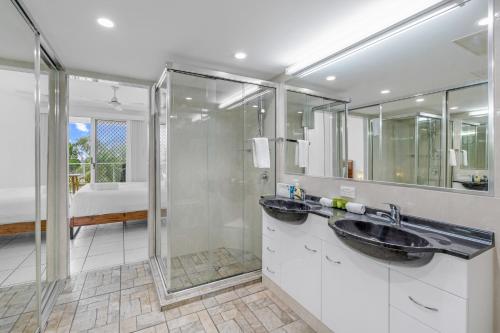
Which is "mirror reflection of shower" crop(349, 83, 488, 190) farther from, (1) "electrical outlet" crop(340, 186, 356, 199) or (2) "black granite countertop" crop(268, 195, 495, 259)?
(2) "black granite countertop" crop(268, 195, 495, 259)

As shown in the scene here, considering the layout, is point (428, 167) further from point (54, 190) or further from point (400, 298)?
point (54, 190)

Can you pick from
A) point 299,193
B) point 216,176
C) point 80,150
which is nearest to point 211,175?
point 216,176

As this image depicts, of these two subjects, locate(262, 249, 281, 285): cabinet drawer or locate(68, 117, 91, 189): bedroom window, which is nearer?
locate(262, 249, 281, 285): cabinet drawer

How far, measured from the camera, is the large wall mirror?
137cm

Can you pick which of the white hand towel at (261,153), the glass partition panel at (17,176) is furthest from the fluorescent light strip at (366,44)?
the glass partition panel at (17,176)

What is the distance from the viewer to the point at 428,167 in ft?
5.13

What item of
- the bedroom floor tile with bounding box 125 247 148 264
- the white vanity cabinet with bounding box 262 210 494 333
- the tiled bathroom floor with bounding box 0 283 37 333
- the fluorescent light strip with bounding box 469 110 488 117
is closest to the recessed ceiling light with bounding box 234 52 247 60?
the white vanity cabinet with bounding box 262 210 494 333

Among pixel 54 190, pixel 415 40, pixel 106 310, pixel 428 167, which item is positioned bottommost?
pixel 106 310

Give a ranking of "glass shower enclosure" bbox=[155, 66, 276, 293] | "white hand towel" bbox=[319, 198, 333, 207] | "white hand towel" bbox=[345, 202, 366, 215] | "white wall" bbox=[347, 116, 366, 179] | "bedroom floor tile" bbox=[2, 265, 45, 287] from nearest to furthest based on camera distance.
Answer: "bedroom floor tile" bbox=[2, 265, 45, 287] → "white hand towel" bbox=[345, 202, 366, 215] → "white wall" bbox=[347, 116, 366, 179] → "white hand towel" bbox=[319, 198, 333, 207] → "glass shower enclosure" bbox=[155, 66, 276, 293]

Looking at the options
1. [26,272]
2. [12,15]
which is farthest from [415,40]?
[26,272]

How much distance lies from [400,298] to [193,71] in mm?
2556

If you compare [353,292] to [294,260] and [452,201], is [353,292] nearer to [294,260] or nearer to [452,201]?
[294,260]

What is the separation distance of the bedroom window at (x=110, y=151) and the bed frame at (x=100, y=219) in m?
2.37

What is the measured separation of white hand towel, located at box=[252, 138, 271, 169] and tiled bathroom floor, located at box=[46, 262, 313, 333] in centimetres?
136
